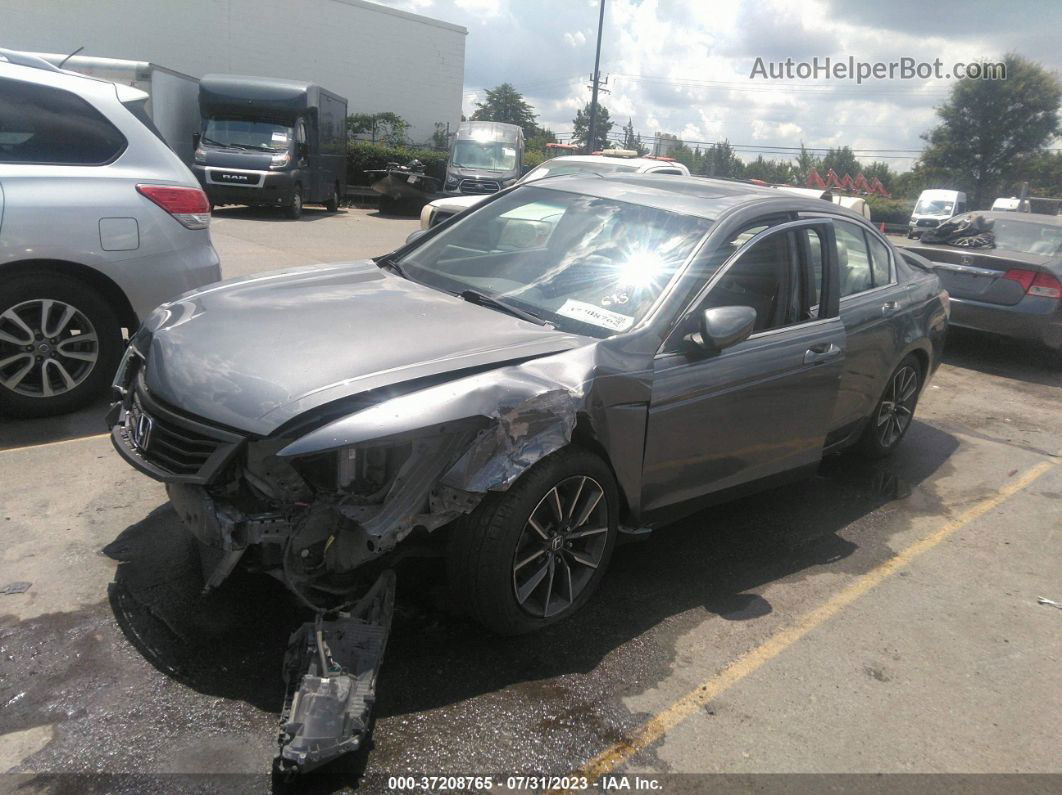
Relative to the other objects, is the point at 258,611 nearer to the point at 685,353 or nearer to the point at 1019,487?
the point at 685,353

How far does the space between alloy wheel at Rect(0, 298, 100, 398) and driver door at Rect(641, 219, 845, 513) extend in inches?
136

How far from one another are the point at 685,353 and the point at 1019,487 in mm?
3298

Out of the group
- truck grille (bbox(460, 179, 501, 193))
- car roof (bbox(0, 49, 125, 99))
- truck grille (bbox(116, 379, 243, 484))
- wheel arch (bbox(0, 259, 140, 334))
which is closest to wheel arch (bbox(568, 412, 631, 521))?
truck grille (bbox(116, 379, 243, 484))

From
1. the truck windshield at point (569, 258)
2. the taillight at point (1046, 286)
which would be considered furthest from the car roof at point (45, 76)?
the taillight at point (1046, 286)

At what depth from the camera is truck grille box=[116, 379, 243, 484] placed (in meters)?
2.81

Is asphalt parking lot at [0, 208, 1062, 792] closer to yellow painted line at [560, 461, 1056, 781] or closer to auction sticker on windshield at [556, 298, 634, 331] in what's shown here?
yellow painted line at [560, 461, 1056, 781]

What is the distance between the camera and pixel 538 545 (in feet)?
10.4

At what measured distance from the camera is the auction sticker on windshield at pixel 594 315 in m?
3.52

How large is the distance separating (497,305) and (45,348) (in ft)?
9.29

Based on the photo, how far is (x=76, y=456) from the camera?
14.9 feet

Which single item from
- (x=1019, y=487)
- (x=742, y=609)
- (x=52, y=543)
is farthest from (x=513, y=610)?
(x=1019, y=487)

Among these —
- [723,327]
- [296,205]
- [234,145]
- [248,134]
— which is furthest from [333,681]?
[248,134]

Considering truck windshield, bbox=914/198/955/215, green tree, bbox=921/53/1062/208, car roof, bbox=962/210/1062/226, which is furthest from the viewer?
green tree, bbox=921/53/1062/208

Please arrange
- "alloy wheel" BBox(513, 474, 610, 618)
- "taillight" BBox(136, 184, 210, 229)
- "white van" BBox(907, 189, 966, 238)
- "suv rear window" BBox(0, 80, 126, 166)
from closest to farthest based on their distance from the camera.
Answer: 1. "alloy wheel" BBox(513, 474, 610, 618)
2. "suv rear window" BBox(0, 80, 126, 166)
3. "taillight" BBox(136, 184, 210, 229)
4. "white van" BBox(907, 189, 966, 238)
